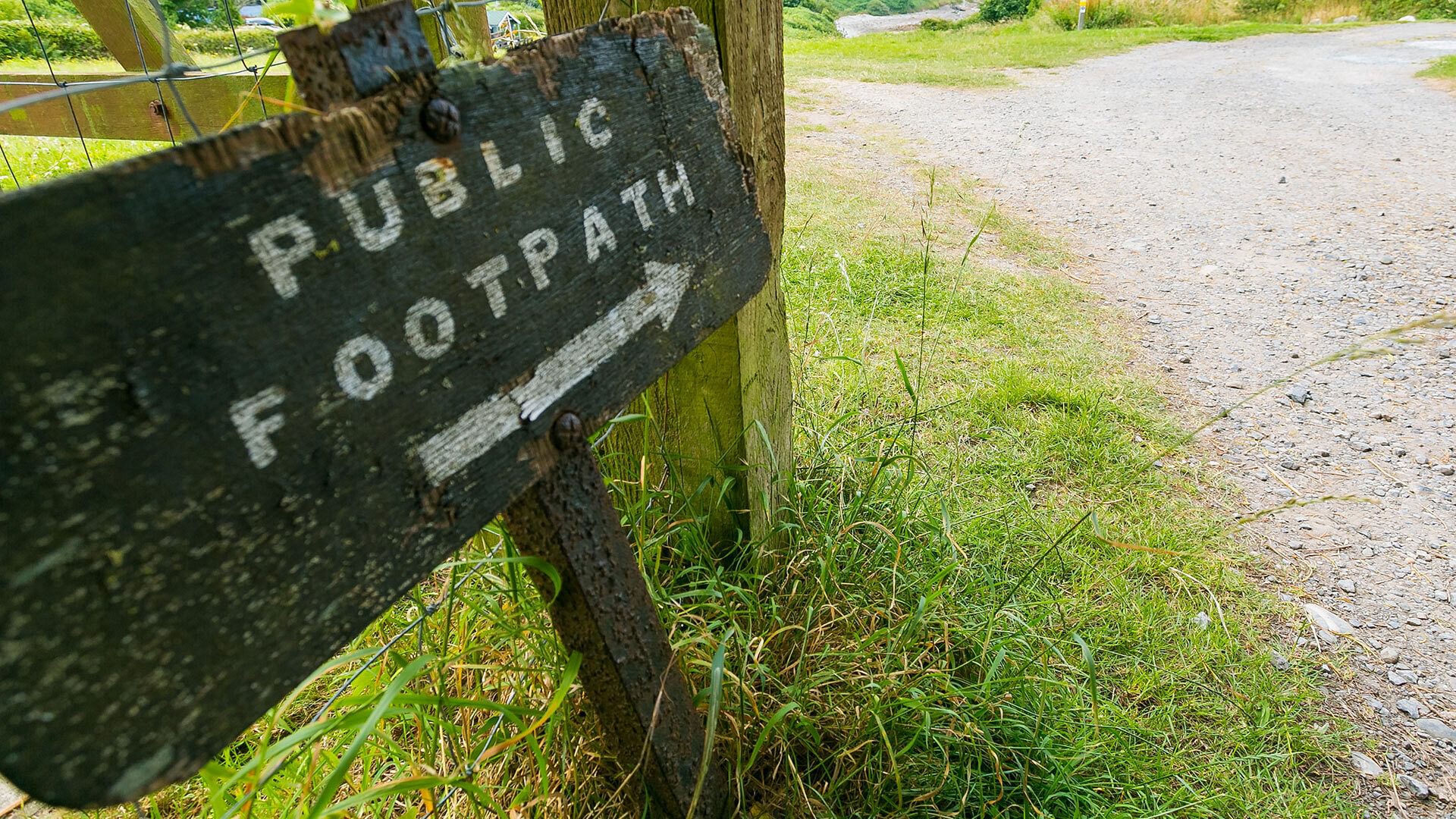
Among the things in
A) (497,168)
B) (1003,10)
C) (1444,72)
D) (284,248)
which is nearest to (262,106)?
(497,168)

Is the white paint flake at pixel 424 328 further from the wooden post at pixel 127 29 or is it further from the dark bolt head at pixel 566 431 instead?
the wooden post at pixel 127 29

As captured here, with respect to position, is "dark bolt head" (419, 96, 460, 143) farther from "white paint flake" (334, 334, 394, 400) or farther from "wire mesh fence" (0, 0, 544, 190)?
"wire mesh fence" (0, 0, 544, 190)

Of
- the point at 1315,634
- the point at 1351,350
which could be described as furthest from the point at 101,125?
the point at 1315,634

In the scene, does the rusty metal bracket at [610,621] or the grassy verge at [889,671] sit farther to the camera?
the grassy verge at [889,671]

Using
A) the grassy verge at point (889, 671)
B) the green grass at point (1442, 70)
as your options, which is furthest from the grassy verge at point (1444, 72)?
the grassy verge at point (889, 671)

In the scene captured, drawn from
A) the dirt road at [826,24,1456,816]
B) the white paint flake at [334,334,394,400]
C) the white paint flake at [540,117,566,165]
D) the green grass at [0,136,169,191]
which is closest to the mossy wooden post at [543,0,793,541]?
the white paint flake at [540,117,566,165]

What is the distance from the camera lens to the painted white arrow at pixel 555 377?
30.7 inches

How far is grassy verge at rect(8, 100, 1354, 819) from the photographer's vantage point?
1.39 m

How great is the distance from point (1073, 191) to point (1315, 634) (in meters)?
4.44

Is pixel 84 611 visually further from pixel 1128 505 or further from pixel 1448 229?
pixel 1448 229

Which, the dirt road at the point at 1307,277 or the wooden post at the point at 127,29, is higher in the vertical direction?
the wooden post at the point at 127,29

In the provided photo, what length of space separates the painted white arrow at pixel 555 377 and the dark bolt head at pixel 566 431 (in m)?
0.03

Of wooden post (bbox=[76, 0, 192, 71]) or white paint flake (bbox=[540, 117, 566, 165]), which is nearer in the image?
white paint flake (bbox=[540, 117, 566, 165])

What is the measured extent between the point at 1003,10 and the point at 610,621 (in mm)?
24465
